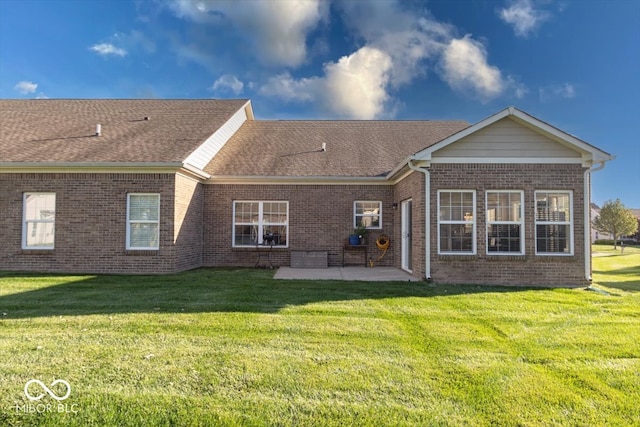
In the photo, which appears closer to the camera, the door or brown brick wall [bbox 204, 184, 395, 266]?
the door

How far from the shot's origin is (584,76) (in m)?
17.5

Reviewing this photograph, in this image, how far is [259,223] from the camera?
13.0m

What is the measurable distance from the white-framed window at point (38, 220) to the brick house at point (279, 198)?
3 cm

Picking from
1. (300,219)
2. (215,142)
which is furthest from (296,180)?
(215,142)

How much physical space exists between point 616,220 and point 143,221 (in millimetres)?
43292

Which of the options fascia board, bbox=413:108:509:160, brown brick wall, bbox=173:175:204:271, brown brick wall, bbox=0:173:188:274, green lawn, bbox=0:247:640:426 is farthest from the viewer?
brown brick wall, bbox=173:175:204:271

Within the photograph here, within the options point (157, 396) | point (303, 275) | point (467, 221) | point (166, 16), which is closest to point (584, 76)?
point (467, 221)

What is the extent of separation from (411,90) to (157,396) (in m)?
20.7

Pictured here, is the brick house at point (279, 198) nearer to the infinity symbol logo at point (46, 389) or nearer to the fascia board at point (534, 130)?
the fascia board at point (534, 130)

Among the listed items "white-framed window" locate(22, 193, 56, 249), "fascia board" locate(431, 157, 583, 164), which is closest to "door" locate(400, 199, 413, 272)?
"fascia board" locate(431, 157, 583, 164)

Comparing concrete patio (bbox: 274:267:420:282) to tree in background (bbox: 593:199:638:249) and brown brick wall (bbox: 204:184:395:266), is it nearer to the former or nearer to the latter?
brown brick wall (bbox: 204:184:395:266)

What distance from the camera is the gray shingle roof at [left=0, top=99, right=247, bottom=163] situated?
436 inches

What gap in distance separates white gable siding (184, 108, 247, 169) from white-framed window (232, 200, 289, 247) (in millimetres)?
1999

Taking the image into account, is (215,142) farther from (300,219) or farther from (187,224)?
(300,219)
